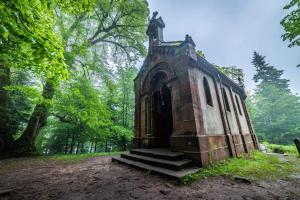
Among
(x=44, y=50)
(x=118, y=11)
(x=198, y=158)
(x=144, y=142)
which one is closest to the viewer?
(x=44, y=50)

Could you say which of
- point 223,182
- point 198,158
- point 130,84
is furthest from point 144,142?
point 130,84

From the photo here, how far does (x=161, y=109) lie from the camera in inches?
384

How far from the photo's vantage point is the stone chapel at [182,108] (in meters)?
6.08

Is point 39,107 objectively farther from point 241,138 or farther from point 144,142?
point 241,138

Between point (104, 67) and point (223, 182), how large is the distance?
12691mm

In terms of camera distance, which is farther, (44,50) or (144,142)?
(144,142)

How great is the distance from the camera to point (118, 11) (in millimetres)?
12289

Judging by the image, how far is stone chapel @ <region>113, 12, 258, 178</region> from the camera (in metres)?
6.08

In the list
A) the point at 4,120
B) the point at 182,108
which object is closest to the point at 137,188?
the point at 182,108

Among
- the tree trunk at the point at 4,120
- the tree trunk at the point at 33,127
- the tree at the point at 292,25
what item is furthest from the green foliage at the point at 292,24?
the tree trunk at the point at 4,120

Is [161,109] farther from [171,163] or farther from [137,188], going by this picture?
[137,188]

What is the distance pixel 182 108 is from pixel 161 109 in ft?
10.6

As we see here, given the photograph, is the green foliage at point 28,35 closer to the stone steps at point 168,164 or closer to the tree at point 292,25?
the stone steps at point 168,164

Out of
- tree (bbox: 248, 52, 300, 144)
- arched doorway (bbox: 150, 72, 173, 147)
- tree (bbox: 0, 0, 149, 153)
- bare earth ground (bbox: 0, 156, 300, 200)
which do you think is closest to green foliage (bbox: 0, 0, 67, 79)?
tree (bbox: 0, 0, 149, 153)
